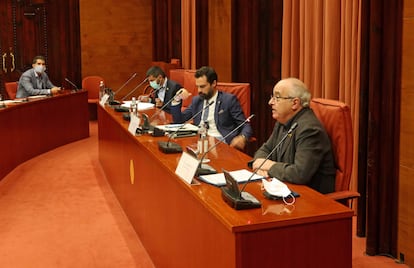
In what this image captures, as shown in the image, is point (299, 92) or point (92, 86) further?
point (92, 86)

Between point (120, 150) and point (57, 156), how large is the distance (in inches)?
101

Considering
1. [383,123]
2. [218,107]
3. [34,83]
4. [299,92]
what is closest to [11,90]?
[34,83]

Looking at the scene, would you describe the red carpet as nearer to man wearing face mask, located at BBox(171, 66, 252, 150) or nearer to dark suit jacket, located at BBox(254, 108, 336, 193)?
man wearing face mask, located at BBox(171, 66, 252, 150)

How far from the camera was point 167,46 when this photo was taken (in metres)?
10.2

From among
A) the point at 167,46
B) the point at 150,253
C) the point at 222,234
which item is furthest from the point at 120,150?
the point at 167,46

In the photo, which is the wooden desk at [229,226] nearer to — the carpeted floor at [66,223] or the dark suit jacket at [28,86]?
the carpeted floor at [66,223]

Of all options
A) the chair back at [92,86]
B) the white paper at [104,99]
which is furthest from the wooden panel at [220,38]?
the chair back at [92,86]

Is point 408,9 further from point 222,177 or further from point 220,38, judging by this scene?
point 220,38

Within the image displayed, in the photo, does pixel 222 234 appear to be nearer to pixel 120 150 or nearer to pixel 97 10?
pixel 120 150

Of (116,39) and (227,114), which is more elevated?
(116,39)

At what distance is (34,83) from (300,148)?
19.2 feet

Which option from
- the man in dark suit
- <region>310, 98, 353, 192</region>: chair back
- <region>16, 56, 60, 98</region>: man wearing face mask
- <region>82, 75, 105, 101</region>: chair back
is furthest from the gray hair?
<region>82, 75, 105, 101</region>: chair back

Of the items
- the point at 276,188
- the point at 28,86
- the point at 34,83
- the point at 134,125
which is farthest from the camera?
the point at 34,83

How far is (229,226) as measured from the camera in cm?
205
